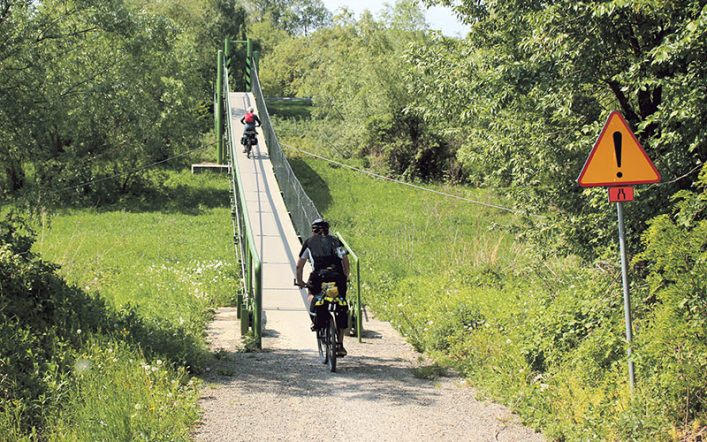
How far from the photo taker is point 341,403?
8578 millimetres

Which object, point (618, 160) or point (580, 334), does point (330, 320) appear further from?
point (618, 160)

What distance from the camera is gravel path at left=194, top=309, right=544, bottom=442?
7.55 metres

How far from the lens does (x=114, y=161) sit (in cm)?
3691

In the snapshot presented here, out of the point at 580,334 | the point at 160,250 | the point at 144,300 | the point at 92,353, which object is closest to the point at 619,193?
the point at 580,334

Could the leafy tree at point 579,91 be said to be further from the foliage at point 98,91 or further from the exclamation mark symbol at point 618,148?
the foliage at point 98,91

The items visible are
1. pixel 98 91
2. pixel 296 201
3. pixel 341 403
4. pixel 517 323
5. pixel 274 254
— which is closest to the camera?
pixel 341 403

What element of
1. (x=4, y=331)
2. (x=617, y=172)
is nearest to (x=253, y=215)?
(x=4, y=331)

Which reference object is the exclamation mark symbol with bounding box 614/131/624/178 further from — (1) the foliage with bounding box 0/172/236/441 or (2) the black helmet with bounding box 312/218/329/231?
(1) the foliage with bounding box 0/172/236/441

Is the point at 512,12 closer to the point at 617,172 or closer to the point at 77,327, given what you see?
the point at 617,172

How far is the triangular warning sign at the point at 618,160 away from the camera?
751 cm

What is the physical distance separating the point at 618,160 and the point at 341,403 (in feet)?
11.7

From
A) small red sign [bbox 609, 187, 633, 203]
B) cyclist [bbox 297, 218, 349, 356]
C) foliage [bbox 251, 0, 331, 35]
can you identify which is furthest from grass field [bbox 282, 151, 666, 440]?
foliage [bbox 251, 0, 331, 35]

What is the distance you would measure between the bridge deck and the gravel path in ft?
4.56

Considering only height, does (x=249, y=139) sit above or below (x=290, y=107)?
below
